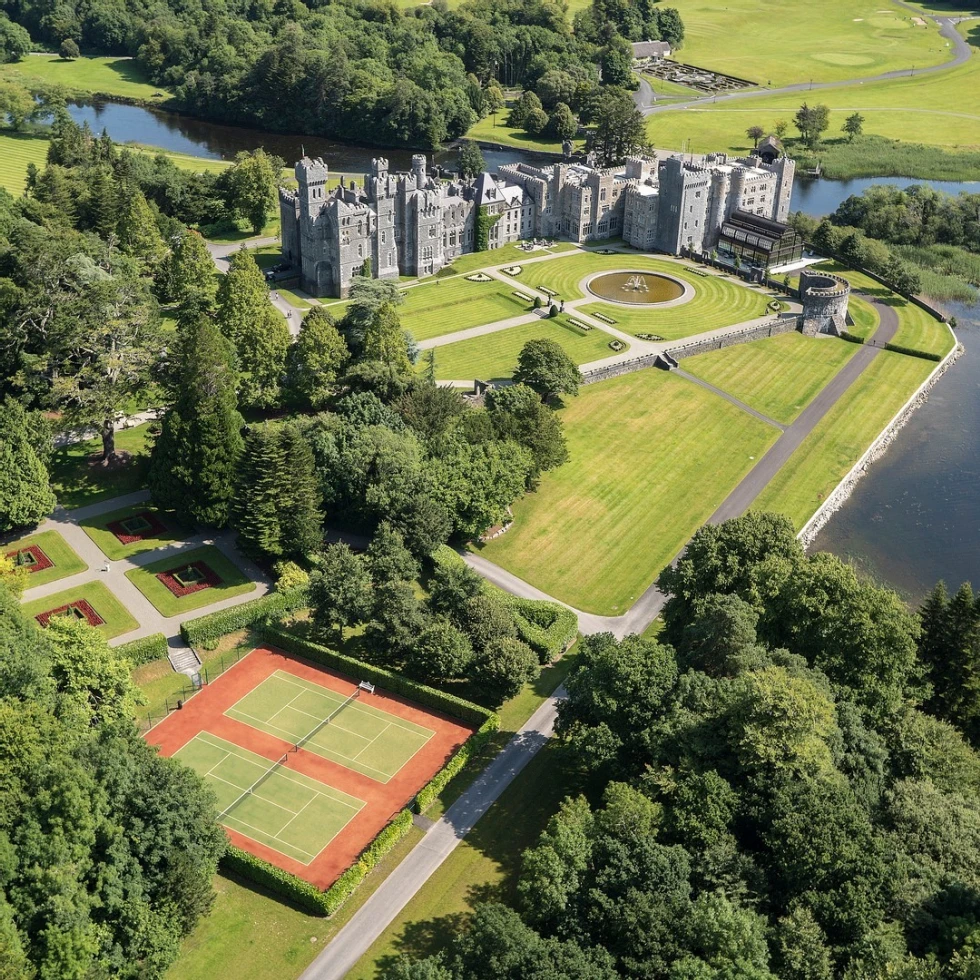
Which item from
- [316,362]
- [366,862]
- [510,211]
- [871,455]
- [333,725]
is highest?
[316,362]

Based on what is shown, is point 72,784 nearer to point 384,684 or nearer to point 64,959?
point 64,959

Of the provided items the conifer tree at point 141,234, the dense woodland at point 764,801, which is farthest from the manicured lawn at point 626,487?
the conifer tree at point 141,234

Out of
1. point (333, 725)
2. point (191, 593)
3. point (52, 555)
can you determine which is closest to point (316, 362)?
point (191, 593)

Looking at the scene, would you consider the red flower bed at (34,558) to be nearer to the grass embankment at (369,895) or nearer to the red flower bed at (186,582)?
the red flower bed at (186,582)

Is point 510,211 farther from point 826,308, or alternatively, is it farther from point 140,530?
point 140,530

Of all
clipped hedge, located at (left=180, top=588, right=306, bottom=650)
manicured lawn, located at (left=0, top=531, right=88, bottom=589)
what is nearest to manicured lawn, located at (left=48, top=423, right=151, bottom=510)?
manicured lawn, located at (left=0, top=531, right=88, bottom=589)

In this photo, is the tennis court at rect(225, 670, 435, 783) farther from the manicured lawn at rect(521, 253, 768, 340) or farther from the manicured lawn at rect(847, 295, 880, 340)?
the manicured lawn at rect(847, 295, 880, 340)
